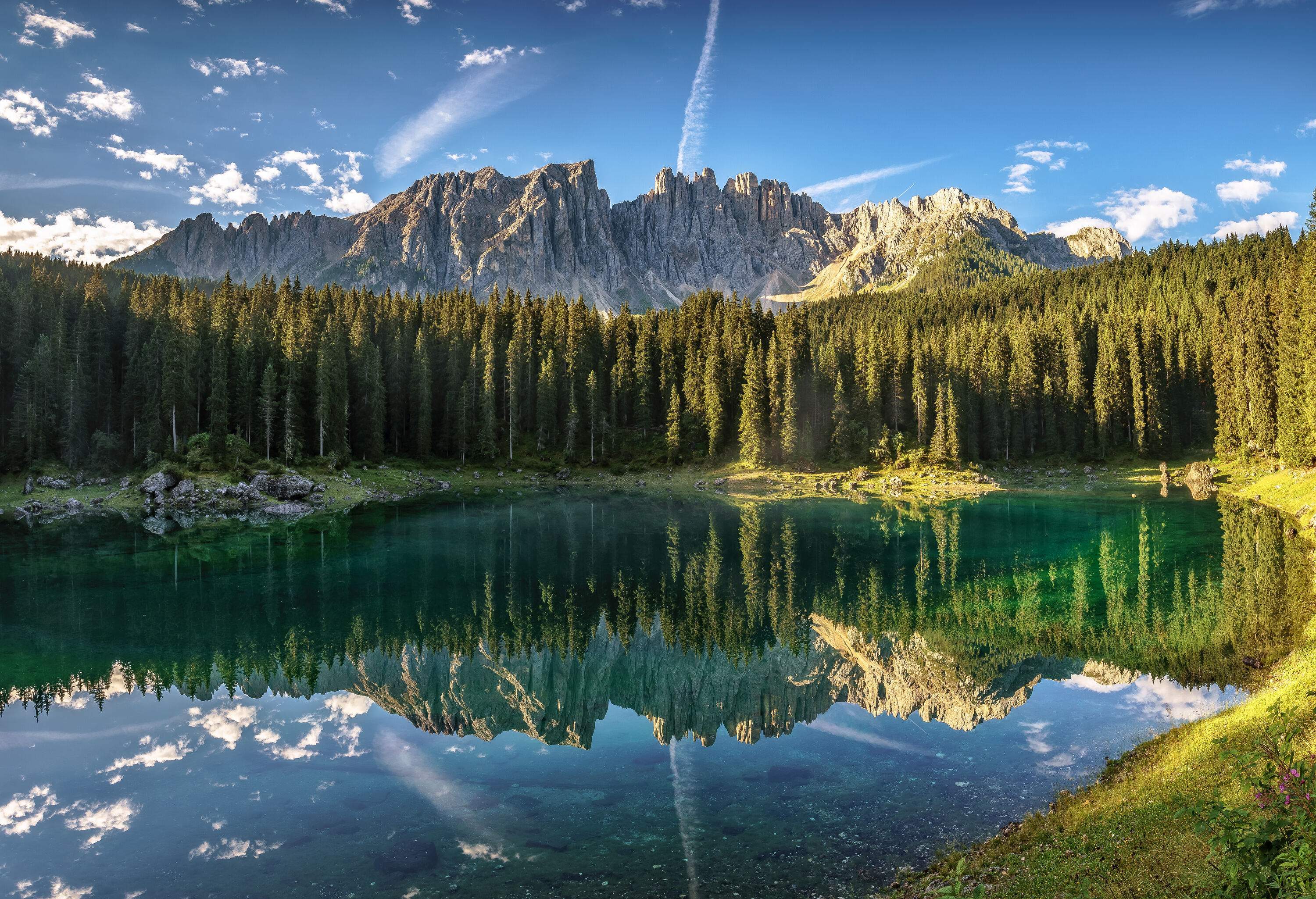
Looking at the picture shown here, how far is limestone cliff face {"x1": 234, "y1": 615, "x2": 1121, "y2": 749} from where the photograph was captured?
75.3 feet

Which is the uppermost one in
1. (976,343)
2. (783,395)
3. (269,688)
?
(976,343)

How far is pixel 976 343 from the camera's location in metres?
116

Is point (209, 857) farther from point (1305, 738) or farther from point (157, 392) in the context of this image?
point (157, 392)

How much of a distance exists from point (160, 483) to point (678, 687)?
233ft

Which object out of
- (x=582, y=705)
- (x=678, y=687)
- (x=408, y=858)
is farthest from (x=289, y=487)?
(x=408, y=858)

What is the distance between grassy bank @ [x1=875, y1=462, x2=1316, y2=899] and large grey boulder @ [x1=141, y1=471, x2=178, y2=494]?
8209 centimetres

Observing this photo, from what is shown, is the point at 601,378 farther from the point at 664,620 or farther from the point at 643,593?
the point at 664,620

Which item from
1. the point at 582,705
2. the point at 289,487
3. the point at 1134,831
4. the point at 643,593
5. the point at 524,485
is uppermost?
the point at 289,487

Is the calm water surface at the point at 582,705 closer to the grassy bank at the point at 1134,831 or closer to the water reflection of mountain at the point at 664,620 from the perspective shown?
the water reflection of mountain at the point at 664,620

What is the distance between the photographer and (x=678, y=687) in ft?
86.0

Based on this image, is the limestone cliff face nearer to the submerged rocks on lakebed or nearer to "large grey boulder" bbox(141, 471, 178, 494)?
the submerged rocks on lakebed

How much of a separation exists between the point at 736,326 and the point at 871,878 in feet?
351

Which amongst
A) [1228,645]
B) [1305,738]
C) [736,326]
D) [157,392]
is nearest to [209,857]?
[1305,738]

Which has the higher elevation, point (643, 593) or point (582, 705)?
point (643, 593)
